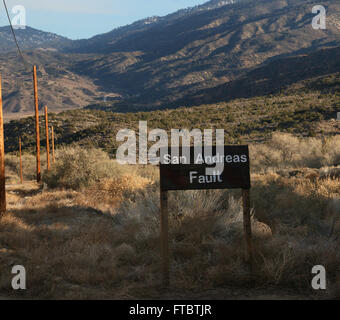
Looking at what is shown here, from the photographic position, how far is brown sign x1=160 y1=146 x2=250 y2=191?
6.12 m

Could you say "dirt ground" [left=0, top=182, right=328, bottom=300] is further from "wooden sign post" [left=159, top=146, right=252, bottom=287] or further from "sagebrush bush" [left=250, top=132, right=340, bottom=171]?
"sagebrush bush" [left=250, top=132, right=340, bottom=171]

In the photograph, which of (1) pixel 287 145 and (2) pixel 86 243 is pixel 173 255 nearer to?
(2) pixel 86 243

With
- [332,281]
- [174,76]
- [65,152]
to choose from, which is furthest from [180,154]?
[174,76]

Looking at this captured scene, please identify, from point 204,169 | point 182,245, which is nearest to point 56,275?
point 182,245

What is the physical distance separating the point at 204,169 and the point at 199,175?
12cm

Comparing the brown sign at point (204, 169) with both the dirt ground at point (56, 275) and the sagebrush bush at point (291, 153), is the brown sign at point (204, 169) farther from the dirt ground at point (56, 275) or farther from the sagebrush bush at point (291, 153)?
the sagebrush bush at point (291, 153)

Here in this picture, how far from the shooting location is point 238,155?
6305 millimetres

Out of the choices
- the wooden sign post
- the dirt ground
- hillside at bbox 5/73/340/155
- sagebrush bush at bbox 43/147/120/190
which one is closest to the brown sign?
the wooden sign post

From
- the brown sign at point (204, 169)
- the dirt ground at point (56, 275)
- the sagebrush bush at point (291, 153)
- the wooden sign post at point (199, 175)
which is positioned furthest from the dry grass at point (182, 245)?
the sagebrush bush at point (291, 153)

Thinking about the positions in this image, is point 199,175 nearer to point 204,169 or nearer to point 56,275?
point 204,169

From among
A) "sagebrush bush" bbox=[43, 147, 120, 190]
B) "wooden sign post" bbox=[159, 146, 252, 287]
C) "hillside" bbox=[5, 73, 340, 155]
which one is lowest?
"sagebrush bush" bbox=[43, 147, 120, 190]

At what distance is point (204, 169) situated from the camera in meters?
6.16

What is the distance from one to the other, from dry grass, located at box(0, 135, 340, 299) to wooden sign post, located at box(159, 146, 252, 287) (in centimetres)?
53

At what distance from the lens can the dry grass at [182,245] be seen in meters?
6.09
